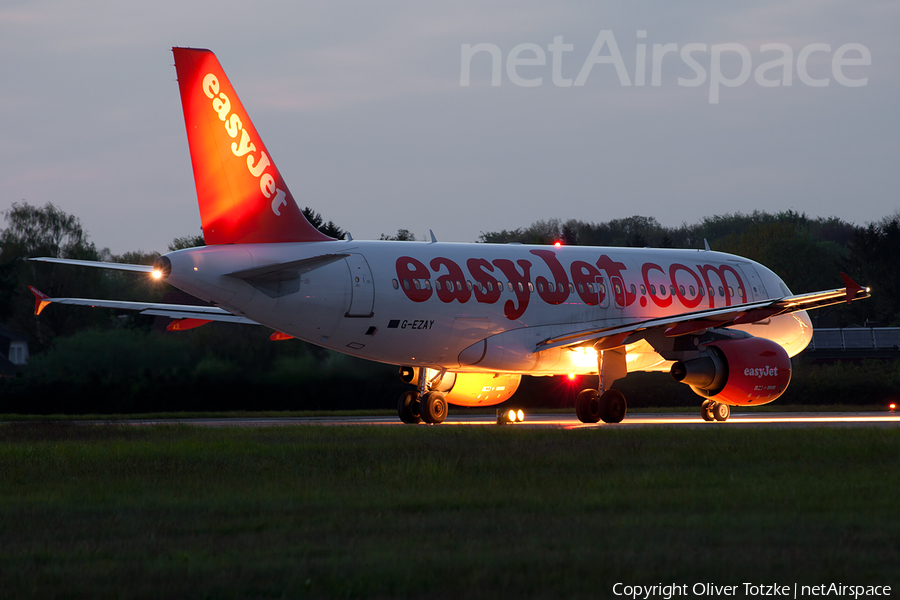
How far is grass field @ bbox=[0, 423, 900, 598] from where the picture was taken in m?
7.63

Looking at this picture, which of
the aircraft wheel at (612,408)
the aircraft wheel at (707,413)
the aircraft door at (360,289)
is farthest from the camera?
the aircraft wheel at (707,413)

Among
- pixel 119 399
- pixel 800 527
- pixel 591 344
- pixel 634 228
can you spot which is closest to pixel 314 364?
pixel 119 399

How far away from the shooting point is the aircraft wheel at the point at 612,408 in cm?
2539

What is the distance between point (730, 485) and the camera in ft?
40.3

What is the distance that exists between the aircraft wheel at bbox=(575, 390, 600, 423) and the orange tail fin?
8900mm

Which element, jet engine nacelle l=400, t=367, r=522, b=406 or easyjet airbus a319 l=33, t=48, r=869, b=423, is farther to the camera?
jet engine nacelle l=400, t=367, r=522, b=406

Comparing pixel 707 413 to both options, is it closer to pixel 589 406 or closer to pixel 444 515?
pixel 589 406

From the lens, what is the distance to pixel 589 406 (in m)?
25.8

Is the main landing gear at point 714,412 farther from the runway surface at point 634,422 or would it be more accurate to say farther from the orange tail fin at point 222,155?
the orange tail fin at point 222,155

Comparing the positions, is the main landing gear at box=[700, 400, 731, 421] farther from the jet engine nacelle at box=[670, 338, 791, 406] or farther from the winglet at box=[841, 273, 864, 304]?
the winglet at box=[841, 273, 864, 304]

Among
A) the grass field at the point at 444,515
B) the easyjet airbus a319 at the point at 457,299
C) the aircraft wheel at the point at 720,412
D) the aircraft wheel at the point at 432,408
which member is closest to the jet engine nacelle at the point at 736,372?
the easyjet airbus a319 at the point at 457,299

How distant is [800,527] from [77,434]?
628 inches

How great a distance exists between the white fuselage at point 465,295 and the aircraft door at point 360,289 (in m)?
0.03

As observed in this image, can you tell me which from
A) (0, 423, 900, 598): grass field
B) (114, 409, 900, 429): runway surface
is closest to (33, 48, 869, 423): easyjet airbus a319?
(114, 409, 900, 429): runway surface
